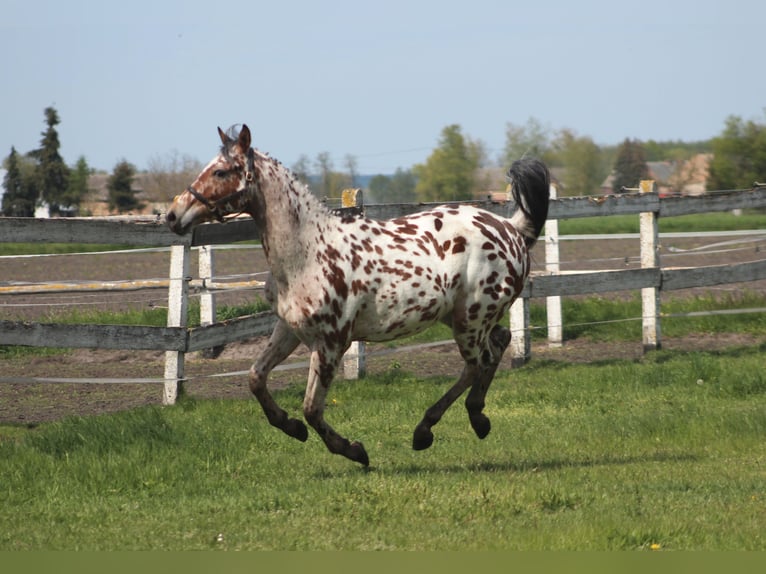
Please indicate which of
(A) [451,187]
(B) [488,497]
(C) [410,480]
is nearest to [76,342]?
(C) [410,480]

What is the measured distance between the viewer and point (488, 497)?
24.1ft

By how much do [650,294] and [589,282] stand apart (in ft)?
3.36

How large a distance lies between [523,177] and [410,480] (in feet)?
9.45

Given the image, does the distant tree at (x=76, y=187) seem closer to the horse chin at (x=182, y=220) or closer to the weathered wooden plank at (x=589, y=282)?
the weathered wooden plank at (x=589, y=282)

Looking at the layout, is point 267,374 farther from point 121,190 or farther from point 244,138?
point 121,190

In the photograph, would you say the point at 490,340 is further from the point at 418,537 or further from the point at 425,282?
the point at 418,537

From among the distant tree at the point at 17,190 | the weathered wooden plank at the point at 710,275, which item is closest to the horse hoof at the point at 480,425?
the weathered wooden plank at the point at 710,275

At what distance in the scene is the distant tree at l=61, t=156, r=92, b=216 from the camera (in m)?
64.6

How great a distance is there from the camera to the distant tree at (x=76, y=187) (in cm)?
6462

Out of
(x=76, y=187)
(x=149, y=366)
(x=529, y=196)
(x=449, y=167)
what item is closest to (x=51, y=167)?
(x=76, y=187)

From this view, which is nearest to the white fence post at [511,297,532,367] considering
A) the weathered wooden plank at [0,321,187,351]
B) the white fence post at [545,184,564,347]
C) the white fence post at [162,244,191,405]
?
the white fence post at [545,184,564,347]

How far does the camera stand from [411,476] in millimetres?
8156

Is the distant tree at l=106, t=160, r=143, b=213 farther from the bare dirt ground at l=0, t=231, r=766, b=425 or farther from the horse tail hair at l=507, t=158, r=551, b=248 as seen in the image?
the horse tail hair at l=507, t=158, r=551, b=248

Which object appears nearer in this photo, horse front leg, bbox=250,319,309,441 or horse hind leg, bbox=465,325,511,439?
horse front leg, bbox=250,319,309,441
